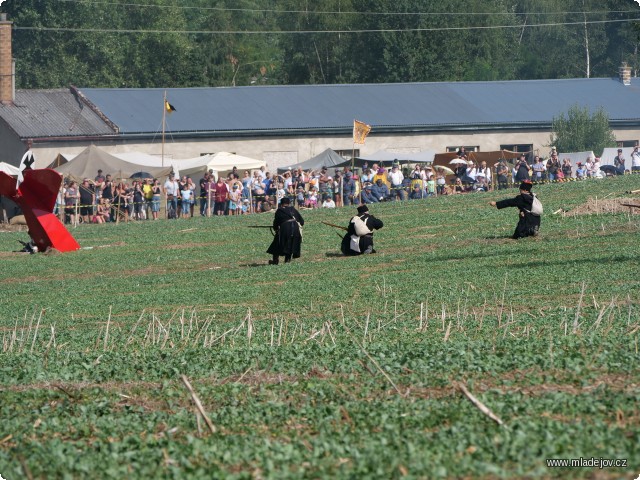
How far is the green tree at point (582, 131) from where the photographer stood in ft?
206

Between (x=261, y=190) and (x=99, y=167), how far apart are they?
702 centimetres

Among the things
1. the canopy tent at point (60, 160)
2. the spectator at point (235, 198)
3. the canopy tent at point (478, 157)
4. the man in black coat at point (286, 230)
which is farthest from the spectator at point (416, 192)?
the man in black coat at point (286, 230)

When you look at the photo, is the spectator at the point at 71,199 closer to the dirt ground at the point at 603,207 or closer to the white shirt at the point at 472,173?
the white shirt at the point at 472,173

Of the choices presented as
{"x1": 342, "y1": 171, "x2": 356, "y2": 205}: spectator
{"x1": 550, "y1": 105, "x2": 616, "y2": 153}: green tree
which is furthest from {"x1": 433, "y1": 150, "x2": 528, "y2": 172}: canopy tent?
{"x1": 550, "y1": 105, "x2": 616, "y2": 153}: green tree

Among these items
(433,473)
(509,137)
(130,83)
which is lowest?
(433,473)

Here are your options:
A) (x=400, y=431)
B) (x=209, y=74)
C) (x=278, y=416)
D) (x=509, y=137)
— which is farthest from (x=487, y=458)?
(x=209, y=74)

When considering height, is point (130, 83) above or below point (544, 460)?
above

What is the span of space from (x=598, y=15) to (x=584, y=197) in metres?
72.8

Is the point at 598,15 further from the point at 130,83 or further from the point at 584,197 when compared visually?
the point at 584,197

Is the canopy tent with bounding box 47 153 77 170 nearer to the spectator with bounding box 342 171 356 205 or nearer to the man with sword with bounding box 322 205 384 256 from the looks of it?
the spectator with bounding box 342 171 356 205

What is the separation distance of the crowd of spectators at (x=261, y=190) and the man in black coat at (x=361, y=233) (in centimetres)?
1562

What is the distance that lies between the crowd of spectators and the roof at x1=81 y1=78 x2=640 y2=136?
11705 millimetres

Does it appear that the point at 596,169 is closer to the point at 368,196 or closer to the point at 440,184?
the point at 440,184

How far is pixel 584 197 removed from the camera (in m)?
38.5
